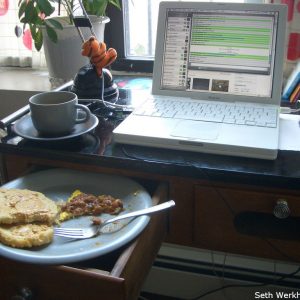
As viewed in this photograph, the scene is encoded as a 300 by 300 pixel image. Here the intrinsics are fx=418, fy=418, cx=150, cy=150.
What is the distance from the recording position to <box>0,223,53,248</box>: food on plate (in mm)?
647

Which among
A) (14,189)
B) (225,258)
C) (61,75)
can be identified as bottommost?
(225,258)

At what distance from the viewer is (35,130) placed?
90 cm

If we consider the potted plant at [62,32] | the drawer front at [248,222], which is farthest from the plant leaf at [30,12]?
the drawer front at [248,222]

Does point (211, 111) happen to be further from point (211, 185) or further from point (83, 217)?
point (83, 217)

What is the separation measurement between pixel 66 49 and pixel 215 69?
0.53 m

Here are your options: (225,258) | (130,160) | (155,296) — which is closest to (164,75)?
(130,160)

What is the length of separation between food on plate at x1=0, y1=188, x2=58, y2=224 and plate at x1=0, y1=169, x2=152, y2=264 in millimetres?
37

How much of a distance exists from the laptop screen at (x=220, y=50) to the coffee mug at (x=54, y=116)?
0.26 m

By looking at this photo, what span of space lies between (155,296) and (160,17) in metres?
0.92

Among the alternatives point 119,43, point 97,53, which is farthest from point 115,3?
point 97,53

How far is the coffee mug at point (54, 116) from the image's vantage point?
835 mm

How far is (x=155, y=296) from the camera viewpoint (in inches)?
56.4

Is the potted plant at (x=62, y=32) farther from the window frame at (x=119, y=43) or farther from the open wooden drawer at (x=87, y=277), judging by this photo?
the open wooden drawer at (x=87, y=277)

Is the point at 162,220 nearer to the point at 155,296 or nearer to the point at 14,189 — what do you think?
the point at 14,189
